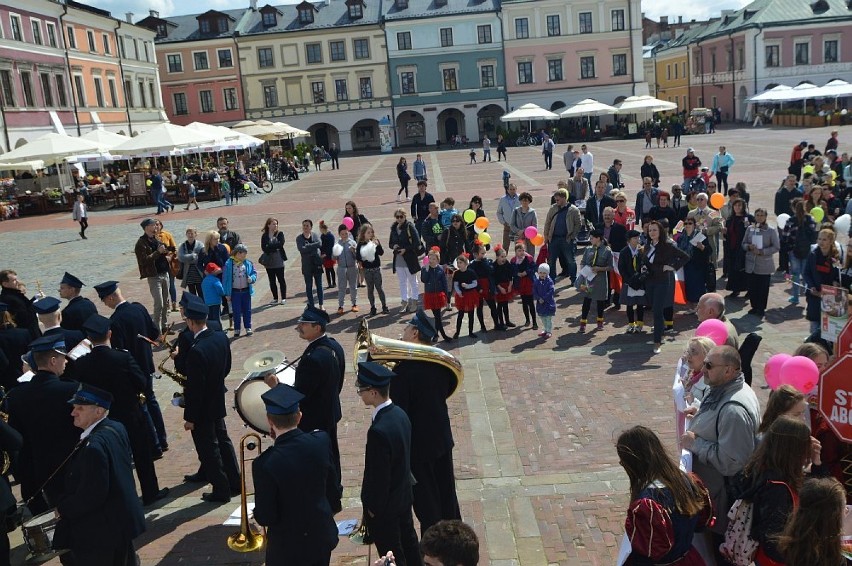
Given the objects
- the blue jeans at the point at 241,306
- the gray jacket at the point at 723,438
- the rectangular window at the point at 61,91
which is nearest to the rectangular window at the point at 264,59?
the rectangular window at the point at 61,91

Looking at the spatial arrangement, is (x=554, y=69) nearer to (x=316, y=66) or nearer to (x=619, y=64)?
(x=619, y=64)

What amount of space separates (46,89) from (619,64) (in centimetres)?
4289

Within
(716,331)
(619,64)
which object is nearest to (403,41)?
(619,64)

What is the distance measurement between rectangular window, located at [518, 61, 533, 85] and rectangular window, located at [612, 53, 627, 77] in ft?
22.6

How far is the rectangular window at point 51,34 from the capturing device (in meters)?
43.0

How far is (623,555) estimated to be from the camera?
4039mm

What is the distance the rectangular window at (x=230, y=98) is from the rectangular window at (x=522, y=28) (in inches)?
965

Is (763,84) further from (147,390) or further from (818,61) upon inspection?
(147,390)

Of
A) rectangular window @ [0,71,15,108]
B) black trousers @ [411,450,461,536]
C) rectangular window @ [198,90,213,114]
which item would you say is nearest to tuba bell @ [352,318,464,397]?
black trousers @ [411,450,461,536]

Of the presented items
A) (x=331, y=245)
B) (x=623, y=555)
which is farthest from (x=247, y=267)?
(x=623, y=555)

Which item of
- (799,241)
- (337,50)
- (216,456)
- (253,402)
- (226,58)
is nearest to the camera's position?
(253,402)

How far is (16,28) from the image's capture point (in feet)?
130

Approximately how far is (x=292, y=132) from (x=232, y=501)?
39.6m

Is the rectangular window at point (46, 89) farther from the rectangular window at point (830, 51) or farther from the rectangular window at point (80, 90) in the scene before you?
the rectangular window at point (830, 51)
